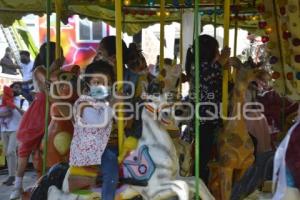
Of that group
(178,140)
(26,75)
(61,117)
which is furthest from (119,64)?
(26,75)

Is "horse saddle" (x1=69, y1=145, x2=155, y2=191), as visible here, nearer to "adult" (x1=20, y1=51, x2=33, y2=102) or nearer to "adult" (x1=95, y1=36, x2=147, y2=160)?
"adult" (x1=95, y1=36, x2=147, y2=160)

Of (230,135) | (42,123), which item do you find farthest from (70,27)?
(230,135)

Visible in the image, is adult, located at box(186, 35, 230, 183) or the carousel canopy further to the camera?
the carousel canopy

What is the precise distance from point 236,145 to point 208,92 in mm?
640

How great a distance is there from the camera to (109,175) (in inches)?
124

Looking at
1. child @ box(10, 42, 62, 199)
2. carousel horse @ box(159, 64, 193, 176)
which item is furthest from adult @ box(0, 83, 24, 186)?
carousel horse @ box(159, 64, 193, 176)

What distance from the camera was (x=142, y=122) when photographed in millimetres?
3168

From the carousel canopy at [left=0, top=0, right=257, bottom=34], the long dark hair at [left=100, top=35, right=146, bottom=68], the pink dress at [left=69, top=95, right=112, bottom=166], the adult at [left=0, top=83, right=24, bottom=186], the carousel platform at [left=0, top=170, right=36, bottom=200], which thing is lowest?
the carousel platform at [left=0, top=170, right=36, bottom=200]

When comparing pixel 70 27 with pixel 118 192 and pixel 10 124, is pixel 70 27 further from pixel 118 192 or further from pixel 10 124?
pixel 118 192

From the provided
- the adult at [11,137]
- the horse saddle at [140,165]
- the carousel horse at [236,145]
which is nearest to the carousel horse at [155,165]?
the horse saddle at [140,165]

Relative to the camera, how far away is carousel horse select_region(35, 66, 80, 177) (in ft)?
13.0

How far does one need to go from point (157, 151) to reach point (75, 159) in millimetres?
592

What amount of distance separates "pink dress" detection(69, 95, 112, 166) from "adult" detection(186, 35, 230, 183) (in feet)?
3.81

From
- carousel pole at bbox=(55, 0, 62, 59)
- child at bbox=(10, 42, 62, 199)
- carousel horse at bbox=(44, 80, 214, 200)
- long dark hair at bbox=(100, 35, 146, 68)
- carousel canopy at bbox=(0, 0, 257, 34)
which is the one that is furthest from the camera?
carousel canopy at bbox=(0, 0, 257, 34)
